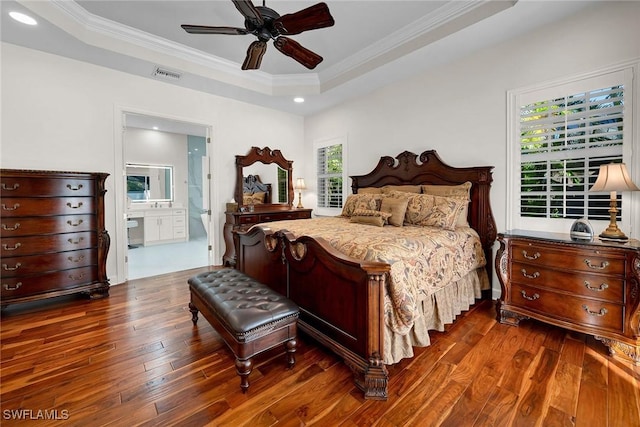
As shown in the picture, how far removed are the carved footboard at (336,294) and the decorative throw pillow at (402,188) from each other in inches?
75.5

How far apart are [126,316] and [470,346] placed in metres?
3.21

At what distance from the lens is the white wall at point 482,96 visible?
7.94 feet

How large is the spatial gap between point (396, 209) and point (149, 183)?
20.9 ft

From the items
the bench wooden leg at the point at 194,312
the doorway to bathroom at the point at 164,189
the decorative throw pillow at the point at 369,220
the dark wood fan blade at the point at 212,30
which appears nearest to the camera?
the dark wood fan blade at the point at 212,30

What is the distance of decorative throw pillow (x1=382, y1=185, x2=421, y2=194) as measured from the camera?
3.58 meters

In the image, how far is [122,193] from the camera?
379 centimetres

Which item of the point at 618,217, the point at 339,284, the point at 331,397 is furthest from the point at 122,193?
the point at 618,217

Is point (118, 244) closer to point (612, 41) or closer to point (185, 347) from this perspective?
point (185, 347)

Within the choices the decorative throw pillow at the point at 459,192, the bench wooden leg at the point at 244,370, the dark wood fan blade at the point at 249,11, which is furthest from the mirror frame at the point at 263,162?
the bench wooden leg at the point at 244,370

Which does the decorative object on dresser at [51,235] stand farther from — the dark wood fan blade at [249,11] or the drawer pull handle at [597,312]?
the drawer pull handle at [597,312]

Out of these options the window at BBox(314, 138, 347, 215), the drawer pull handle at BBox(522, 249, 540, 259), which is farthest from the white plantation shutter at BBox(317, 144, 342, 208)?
the drawer pull handle at BBox(522, 249, 540, 259)

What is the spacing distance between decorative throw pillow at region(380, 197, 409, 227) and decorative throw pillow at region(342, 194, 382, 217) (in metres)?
0.16

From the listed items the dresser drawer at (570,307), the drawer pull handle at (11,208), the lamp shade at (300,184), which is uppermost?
the lamp shade at (300,184)

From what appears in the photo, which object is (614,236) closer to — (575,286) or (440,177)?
(575,286)
